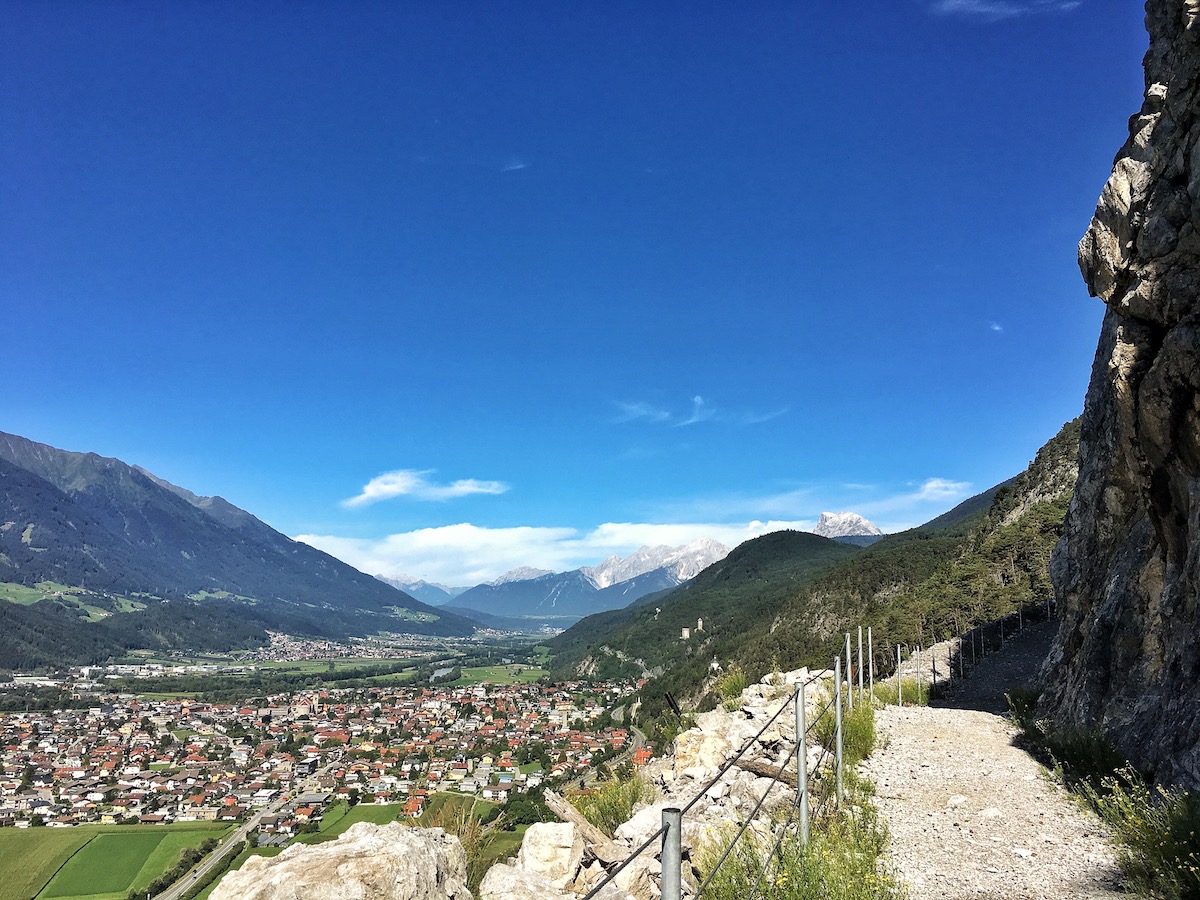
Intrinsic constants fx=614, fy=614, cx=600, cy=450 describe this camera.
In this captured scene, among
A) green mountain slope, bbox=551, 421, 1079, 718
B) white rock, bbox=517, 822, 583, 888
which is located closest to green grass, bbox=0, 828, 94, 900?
green mountain slope, bbox=551, 421, 1079, 718

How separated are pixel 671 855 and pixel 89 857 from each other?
6086 cm

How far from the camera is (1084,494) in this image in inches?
602

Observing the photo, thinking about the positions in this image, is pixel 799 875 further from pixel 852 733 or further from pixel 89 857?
pixel 89 857

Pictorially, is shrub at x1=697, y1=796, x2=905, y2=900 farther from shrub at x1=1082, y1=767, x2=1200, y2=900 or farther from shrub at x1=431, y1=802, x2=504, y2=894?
shrub at x1=431, y1=802, x2=504, y2=894

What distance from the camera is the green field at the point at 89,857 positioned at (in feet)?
126

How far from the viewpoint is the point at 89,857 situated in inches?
1709

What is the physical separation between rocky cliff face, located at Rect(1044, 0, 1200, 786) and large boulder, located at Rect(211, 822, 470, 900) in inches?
322

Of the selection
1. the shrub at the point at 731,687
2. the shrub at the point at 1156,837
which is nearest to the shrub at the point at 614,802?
the shrub at the point at 1156,837

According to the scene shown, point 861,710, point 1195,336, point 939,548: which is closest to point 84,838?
point 861,710

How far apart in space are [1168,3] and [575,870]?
15841 millimetres

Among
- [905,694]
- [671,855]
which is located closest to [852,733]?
[671,855]

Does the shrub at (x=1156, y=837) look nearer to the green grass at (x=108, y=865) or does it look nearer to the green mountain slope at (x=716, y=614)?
the green grass at (x=108, y=865)

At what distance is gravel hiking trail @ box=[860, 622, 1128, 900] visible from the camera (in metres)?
5.89

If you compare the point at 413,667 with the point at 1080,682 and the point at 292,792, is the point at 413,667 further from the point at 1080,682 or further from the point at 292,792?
the point at 1080,682
